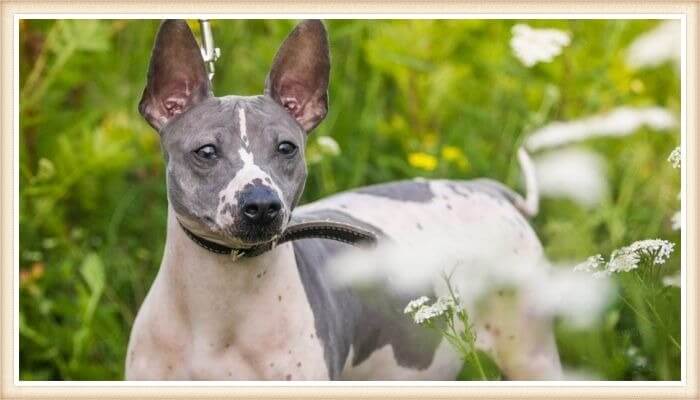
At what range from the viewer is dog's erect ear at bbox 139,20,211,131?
2.69 m

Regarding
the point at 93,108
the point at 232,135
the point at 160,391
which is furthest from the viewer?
the point at 93,108

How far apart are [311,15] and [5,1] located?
2.62 ft

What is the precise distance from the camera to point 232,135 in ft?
8.53

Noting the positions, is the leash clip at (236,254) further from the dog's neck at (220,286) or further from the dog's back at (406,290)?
the dog's back at (406,290)

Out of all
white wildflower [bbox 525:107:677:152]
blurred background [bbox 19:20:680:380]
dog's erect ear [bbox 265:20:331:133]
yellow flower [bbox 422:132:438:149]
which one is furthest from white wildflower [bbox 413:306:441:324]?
yellow flower [bbox 422:132:438:149]

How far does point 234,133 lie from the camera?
2.60 m

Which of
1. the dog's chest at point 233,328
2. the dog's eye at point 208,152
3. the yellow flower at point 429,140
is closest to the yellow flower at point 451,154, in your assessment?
the yellow flower at point 429,140

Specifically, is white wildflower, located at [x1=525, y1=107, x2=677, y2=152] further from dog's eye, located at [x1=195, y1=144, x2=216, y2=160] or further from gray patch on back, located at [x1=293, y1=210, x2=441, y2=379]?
dog's eye, located at [x1=195, y1=144, x2=216, y2=160]

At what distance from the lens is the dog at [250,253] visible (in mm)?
2568

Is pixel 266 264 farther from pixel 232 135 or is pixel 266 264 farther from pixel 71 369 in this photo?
pixel 71 369

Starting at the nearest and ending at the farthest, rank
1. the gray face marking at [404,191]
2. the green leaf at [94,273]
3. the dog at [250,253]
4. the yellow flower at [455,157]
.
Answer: the dog at [250,253] → the gray face marking at [404,191] → the green leaf at [94,273] → the yellow flower at [455,157]

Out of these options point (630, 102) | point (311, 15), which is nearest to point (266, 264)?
point (311, 15)

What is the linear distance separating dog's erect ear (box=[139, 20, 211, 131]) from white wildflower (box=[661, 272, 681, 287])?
49.2 inches

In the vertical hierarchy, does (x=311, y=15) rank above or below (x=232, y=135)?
above
